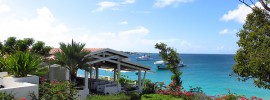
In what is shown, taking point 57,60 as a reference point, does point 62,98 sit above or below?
below

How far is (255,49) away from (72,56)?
34.9ft

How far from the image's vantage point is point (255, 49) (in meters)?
16.0

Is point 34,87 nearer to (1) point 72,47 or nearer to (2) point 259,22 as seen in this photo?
(1) point 72,47

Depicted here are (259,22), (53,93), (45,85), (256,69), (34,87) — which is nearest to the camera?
(34,87)

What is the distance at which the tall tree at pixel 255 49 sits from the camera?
50.1 feet

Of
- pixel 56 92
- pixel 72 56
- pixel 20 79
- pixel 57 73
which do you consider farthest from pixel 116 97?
pixel 57 73

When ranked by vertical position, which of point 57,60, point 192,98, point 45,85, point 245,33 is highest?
point 245,33

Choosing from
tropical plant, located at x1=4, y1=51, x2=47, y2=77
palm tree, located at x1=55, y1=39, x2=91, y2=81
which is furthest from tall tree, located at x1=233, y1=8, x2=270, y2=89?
A: tropical plant, located at x1=4, y1=51, x2=47, y2=77

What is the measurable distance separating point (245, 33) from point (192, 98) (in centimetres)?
483

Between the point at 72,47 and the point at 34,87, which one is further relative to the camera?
the point at 72,47

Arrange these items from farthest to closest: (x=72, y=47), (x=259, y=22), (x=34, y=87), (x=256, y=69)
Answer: (x=72, y=47), (x=259, y=22), (x=256, y=69), (x=34, y=87)

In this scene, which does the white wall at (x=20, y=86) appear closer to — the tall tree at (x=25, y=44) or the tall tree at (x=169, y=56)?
the tall tree at (x=25, y=44)

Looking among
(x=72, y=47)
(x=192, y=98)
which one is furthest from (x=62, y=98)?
(x=192, y=98)

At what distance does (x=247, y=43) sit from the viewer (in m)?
16.6
